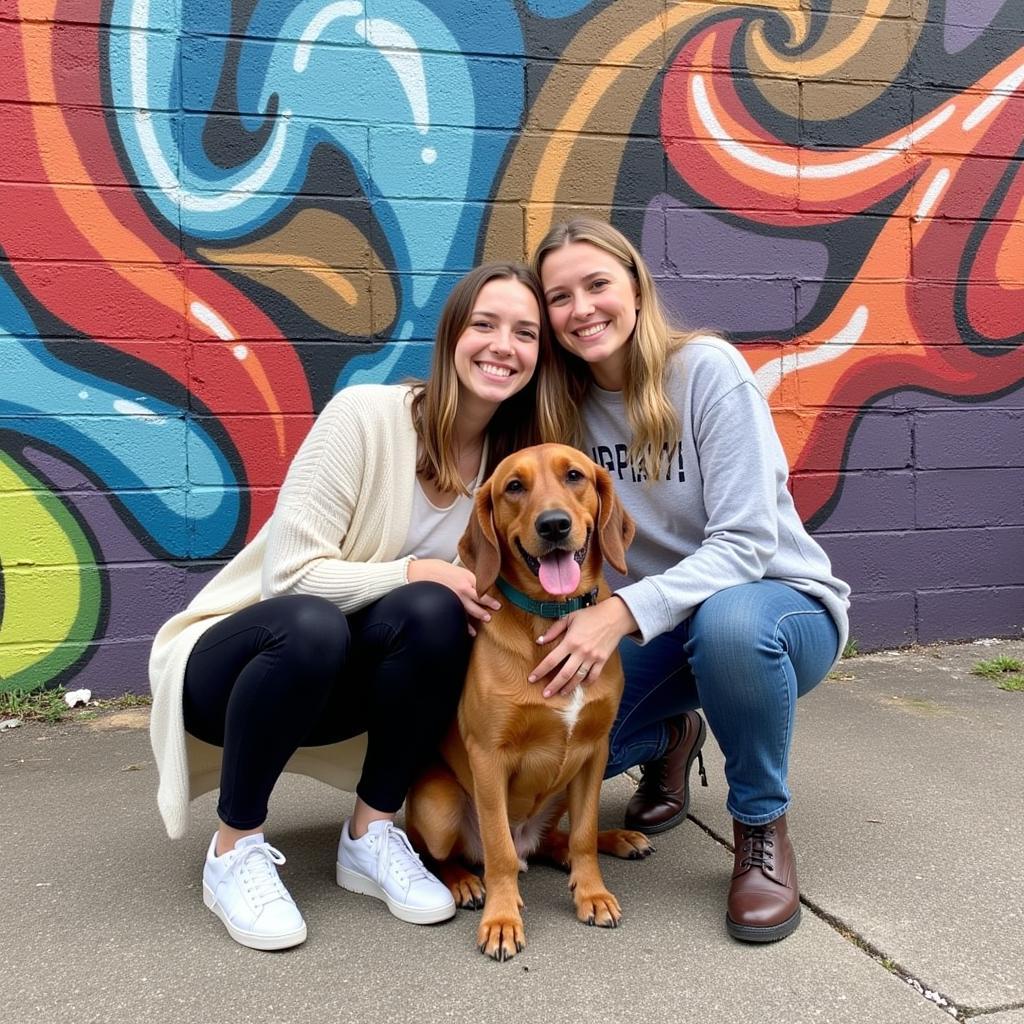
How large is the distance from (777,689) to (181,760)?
1382 mm

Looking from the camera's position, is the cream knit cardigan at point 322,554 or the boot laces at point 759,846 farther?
the cream knit cardigan at point 322,554

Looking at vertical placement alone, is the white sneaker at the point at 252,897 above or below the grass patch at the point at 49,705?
above

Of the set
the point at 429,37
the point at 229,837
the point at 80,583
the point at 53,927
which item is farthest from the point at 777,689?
the point at 429,37

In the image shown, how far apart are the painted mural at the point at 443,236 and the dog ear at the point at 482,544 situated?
1952mm

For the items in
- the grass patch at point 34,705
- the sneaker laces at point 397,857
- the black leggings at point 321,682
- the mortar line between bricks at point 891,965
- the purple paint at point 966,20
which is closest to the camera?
the mortar line between bricks at point 891,965

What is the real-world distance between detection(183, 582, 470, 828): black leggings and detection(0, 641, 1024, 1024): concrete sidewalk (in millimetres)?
342

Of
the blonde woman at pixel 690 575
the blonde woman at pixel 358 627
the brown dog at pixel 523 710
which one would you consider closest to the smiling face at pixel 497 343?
the blonde woman at pixel 358 627

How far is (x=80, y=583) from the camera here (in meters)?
3.89

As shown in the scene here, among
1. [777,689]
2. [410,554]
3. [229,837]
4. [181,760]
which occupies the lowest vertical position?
[229,837]

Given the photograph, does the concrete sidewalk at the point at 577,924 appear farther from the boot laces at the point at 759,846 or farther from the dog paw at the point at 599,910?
the boot laces at the point at 759,846

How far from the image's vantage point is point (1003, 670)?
4191 millimetres

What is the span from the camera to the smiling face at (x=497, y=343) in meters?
2.45

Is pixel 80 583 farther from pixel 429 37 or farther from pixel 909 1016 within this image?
pixel 909 1016

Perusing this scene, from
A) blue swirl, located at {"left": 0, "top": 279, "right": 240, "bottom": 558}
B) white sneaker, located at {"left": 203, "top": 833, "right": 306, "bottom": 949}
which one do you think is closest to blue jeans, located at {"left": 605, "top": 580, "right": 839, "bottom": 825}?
white sneaker, located at {"left": 203, "top": 833, "right": 306, "bottom": 949}
